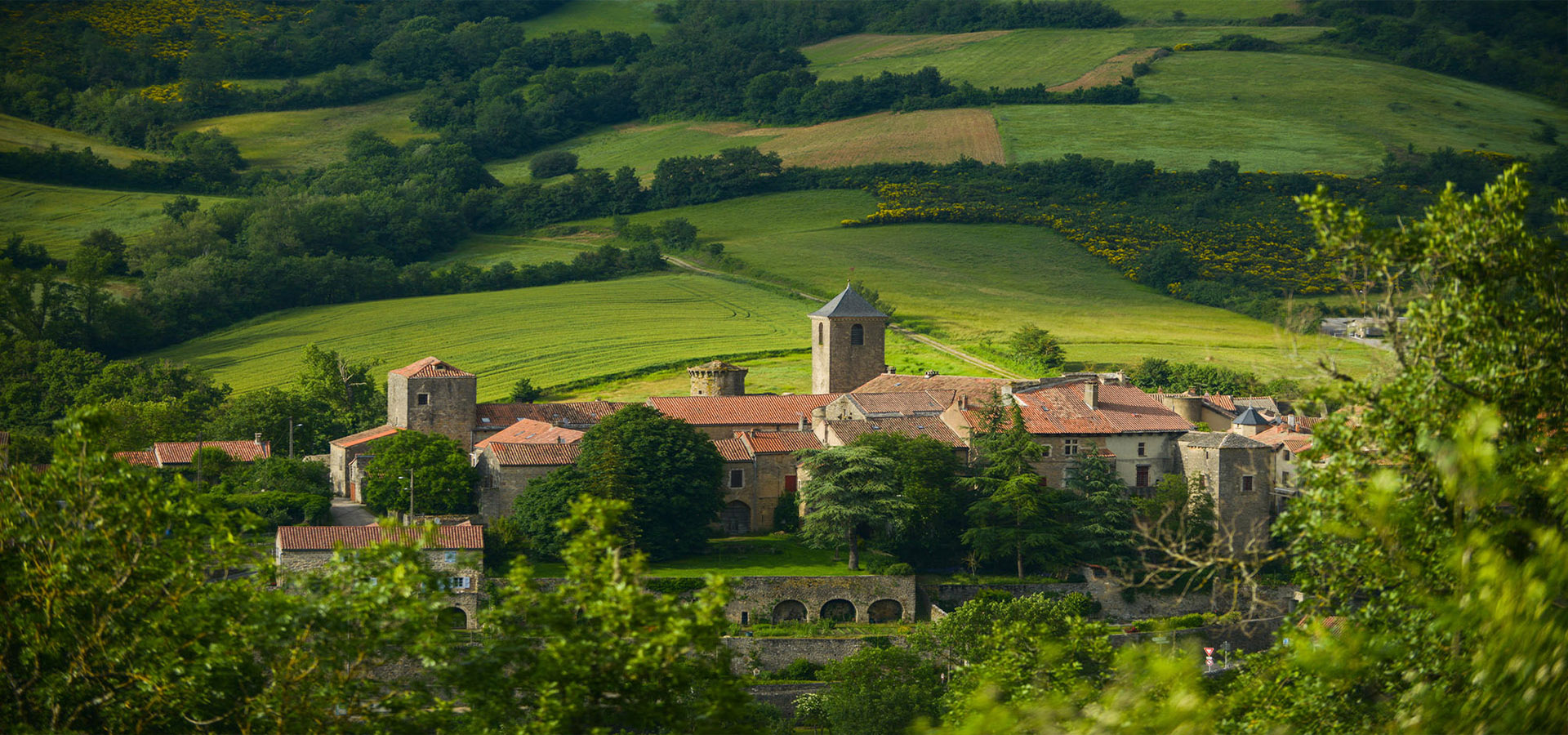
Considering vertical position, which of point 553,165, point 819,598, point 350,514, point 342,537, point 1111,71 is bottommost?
point 819,598

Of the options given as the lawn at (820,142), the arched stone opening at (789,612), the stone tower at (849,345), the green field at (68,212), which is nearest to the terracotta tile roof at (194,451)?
the arched stone opening at (789,612)

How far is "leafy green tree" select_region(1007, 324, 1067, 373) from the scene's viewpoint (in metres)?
78.3

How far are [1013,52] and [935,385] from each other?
89373 millimetres

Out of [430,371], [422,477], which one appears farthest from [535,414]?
[422,477]

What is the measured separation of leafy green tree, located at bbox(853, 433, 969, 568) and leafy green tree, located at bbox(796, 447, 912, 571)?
26.4 inches

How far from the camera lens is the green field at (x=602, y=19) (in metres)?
169

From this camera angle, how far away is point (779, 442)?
190 ft

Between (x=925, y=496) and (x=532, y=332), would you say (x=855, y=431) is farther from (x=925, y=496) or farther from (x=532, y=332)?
(x=532, y=332)

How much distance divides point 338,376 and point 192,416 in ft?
25.8

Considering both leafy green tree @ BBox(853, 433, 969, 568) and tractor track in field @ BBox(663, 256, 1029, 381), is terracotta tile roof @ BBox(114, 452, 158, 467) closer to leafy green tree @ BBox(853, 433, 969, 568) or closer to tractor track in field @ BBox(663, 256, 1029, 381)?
leafy green tree @ BBox(853, 433, 969, 568)

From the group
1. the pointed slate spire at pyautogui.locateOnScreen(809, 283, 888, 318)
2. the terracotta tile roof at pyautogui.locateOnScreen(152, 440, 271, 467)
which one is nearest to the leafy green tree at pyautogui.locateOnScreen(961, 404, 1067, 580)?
the pointed slate spire at pyautogui.locateOnScreen(809, 283, 888, 318)

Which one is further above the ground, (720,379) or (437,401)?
(720,379)

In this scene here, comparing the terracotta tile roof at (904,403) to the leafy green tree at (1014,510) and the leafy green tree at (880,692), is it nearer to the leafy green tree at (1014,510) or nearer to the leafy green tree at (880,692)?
the leafy green tree at (1014,510)

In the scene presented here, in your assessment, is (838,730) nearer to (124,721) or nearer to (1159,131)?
(124,721)
